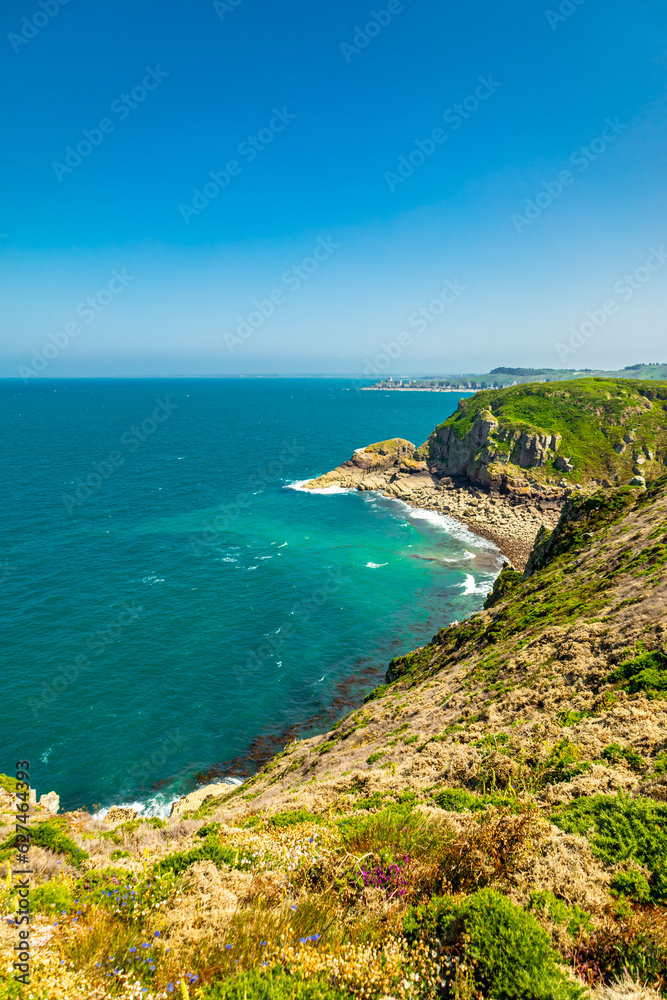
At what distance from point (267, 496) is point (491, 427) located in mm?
59055

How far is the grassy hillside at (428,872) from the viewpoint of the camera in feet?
23.9

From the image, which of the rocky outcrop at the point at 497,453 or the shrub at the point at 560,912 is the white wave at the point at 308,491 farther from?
the shrub at the point at 560,912

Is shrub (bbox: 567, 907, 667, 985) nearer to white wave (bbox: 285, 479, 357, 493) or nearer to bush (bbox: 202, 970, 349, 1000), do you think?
bush (bbox: 202, 970, 349, 1000)

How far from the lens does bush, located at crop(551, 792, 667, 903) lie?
379 inches

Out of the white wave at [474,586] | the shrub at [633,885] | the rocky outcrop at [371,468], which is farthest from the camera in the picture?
the rocky outcrop at [371,468]

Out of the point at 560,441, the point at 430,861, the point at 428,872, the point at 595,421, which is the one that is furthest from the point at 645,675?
the point at 595,421

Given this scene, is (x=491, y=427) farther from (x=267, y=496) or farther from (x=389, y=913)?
(x=389, y=913)
